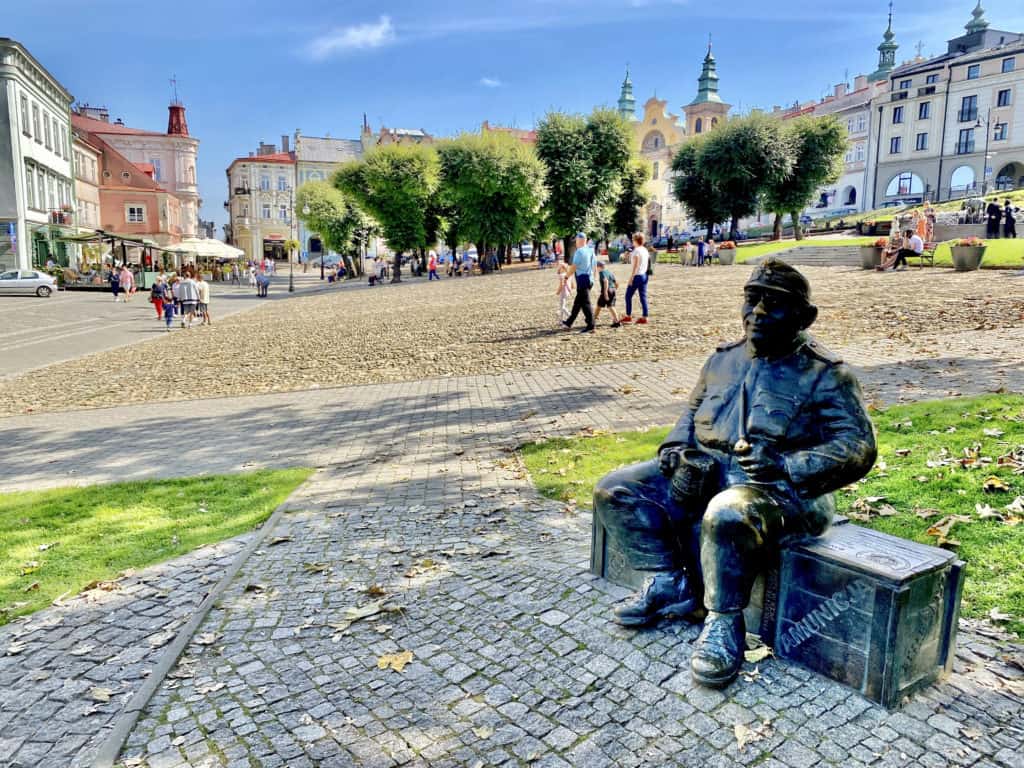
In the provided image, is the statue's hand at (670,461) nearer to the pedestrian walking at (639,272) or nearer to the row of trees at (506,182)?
the pedestrian walking at (639,272)

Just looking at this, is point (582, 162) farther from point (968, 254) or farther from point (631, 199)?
point (968, 254)

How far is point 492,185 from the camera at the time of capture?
4447 centimetres

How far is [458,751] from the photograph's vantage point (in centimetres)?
307

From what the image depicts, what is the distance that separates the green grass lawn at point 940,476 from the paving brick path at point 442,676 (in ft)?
1.88

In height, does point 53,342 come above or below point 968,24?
below

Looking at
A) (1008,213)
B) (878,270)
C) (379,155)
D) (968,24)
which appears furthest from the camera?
(968,24)

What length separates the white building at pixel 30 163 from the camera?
4368 centimetres

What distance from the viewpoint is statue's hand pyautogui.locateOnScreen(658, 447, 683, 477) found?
145 inches

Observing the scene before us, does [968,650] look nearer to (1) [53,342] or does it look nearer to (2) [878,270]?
(1) [53,342]

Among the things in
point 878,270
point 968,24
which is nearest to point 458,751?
point 878,270

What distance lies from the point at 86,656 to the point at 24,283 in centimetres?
4061

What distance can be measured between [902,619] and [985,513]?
2.65 metres

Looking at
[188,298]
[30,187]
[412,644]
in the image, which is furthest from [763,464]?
[30,187]

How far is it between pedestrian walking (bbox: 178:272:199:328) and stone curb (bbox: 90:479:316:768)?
2045cm
